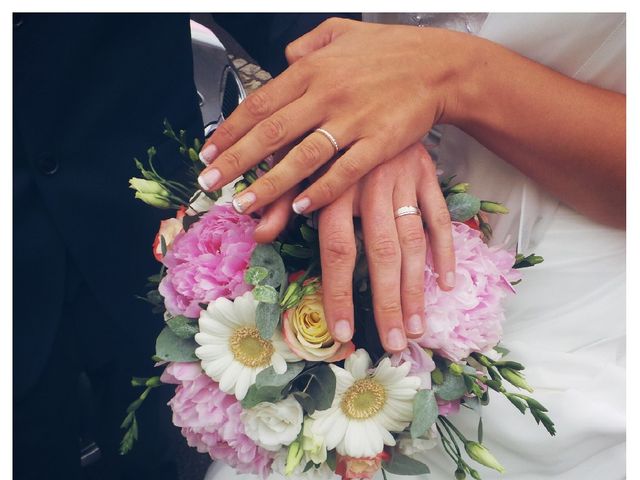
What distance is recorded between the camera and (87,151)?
919 millimetres

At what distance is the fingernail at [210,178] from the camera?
0.69 metres

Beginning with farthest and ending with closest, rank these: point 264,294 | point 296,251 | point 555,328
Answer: point 555,328 < point 296,251 < point 264,294

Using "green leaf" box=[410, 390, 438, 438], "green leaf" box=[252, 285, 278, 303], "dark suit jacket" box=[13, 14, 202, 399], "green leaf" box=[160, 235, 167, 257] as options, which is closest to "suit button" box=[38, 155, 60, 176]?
"dark suit jacket" box=[13, 14, 202, 399]

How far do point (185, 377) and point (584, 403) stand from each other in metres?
0.64

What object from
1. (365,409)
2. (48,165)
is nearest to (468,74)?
(365,409)

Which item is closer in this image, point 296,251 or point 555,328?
point 296,251

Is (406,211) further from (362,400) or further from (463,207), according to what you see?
(362,400)

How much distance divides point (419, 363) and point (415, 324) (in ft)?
0.17

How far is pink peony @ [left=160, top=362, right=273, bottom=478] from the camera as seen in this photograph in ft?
2.17

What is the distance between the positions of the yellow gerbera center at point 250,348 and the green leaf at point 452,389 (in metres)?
0.23

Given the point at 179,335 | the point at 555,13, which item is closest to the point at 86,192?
the point at 179,335

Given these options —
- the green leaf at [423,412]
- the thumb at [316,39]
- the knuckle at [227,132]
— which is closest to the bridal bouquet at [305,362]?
the green leaf at [423,412]

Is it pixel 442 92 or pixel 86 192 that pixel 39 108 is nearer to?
pixel 86 192

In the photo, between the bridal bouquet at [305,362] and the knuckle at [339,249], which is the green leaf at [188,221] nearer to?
Answer: the bridal bouquet at [305,362]
